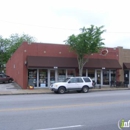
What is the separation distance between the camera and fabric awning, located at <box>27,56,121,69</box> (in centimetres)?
2489

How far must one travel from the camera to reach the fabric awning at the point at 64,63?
2489cm

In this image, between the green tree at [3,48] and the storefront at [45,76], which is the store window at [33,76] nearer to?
the storefront at [45,76]

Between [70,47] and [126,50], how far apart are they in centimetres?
998

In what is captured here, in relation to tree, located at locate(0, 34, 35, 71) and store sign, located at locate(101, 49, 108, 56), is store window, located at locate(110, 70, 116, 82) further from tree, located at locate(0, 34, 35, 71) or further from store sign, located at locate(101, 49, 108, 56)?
tree, located at locate(0, 34, 35, 71)

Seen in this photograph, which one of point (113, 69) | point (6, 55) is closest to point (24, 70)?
point (113, 69)

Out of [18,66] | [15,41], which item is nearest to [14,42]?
[15,41]

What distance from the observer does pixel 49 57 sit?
26.3 metres

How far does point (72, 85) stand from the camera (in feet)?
71.0

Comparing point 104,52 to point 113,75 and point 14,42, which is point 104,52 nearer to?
point 113,75

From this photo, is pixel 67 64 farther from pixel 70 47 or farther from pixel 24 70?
pixel 24 70

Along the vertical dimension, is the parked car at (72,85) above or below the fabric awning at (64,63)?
below

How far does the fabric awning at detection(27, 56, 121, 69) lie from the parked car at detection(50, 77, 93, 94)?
4.11 m

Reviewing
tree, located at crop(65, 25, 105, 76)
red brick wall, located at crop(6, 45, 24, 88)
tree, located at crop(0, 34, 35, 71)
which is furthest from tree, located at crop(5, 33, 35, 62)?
tree, located at crop(65, 25, 105, 76)

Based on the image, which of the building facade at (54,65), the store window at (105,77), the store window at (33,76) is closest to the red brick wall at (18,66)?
the building facade at (54,65)
